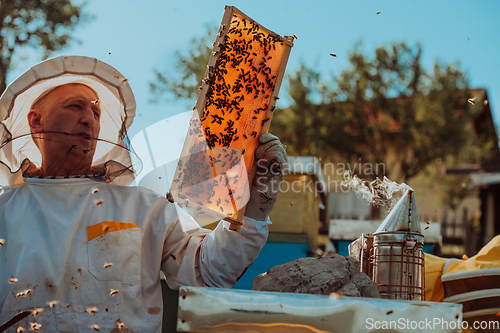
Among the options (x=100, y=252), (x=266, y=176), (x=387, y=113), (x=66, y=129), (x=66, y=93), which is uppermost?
(x=387, y=113)

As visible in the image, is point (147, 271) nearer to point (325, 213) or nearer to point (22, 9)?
point (325, 213)

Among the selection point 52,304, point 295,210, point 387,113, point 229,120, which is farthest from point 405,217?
point 387,113

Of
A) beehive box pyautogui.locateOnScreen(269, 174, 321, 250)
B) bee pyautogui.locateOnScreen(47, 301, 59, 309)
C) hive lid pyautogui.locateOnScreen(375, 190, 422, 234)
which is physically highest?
beehive box pyautogui.locateOnScreen(269, 174, 321, 250)

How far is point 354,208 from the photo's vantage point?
19.7 metres

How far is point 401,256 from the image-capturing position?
180 cm

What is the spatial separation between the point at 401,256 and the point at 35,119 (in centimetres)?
214

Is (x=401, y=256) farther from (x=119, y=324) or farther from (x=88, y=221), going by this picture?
(x=88, y=221)

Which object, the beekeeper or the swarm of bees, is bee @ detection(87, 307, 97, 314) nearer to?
the beekeeper

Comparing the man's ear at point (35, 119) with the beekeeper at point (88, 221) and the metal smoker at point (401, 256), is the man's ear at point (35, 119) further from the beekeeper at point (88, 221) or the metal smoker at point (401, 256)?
the metal smoker at point (401, 256)

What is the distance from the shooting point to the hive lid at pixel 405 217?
185 centimetres

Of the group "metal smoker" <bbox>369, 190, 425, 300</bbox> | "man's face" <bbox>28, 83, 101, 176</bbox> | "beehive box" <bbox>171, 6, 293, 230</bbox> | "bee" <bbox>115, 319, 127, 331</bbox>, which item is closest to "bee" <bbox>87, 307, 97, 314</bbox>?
Answer: "bee" <bbox>115, 319, 127, 331</bbox>

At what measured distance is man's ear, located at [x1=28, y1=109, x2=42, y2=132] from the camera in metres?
2.44

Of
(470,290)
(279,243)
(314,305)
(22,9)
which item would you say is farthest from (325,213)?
(22,9)

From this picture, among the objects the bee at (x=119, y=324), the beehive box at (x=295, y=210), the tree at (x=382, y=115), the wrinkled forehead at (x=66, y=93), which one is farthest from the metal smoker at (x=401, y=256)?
the tree at (x=382, y=115)
